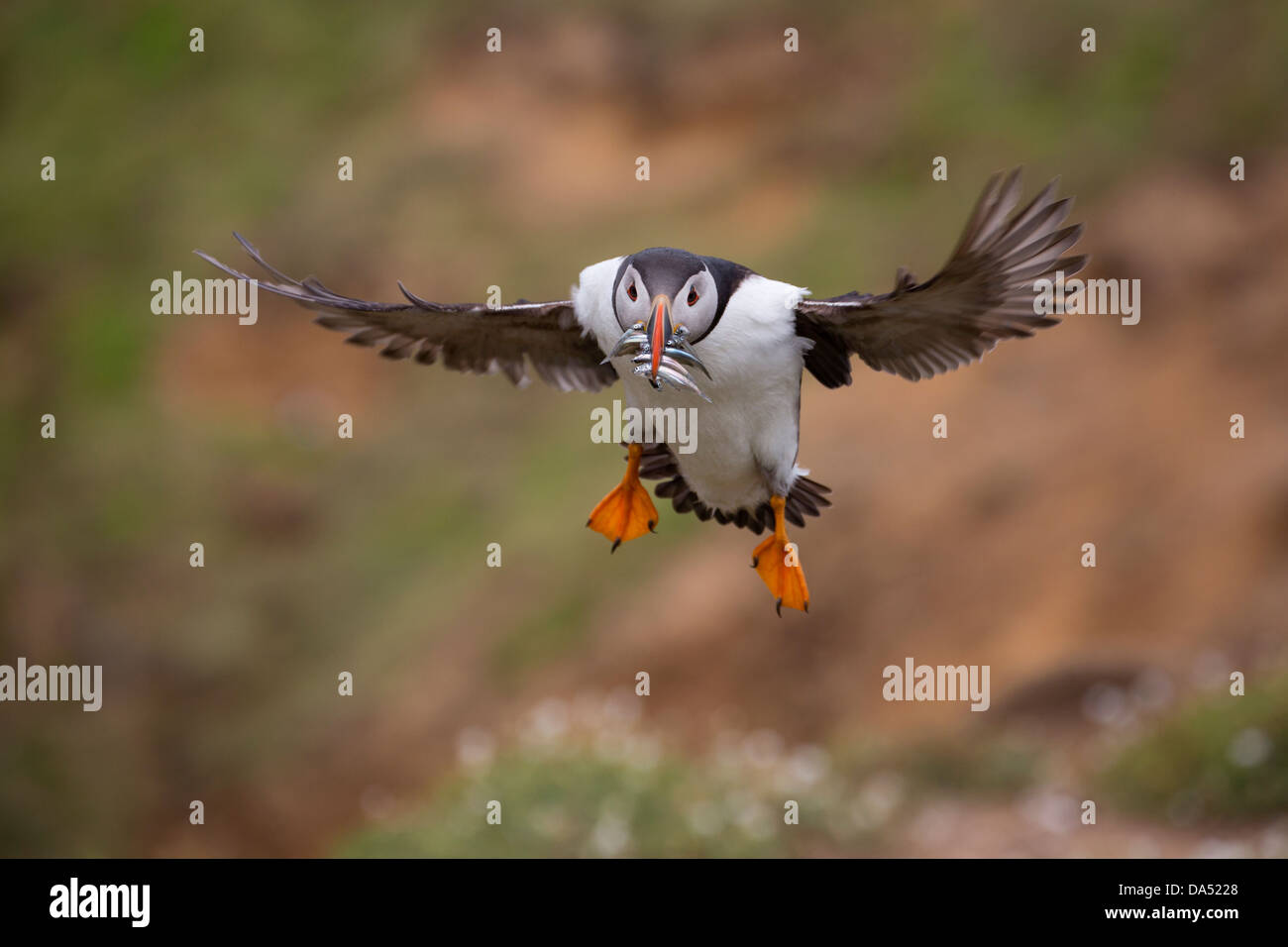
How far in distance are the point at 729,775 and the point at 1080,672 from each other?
11.5ft

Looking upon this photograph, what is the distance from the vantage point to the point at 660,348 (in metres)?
4.05

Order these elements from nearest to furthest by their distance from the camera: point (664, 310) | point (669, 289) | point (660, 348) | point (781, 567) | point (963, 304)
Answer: point (660, 348) → point (664, 310) → point (669, 289) → point (963, 304) → point (781, 567)

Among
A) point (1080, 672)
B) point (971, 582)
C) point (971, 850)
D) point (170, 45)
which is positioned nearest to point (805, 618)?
point (971, 582)

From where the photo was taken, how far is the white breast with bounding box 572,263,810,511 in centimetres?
482

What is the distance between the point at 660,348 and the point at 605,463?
11.0 metres

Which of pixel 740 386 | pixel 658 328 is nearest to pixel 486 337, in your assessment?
pixel 740 386

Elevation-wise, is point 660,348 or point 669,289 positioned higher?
point 669,289

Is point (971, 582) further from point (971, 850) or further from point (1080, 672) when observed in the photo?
point (971, 850)

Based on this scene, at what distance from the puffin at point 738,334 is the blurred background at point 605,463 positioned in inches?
180

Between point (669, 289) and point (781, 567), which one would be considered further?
point (781, 567)

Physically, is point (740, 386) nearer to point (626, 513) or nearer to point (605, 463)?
point (626, 513)

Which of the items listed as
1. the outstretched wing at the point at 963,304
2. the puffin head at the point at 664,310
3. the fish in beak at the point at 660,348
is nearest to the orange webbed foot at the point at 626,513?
the outstretched wing at the point at 963,304

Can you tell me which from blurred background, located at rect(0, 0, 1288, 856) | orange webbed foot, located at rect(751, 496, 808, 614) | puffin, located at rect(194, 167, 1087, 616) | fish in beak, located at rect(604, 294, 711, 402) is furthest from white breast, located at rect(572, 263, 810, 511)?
blurred background, located at rect(0, 0, 1288, 856)

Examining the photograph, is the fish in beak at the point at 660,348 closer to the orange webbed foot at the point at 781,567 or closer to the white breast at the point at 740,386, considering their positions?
the white breast at the point at 740,386
